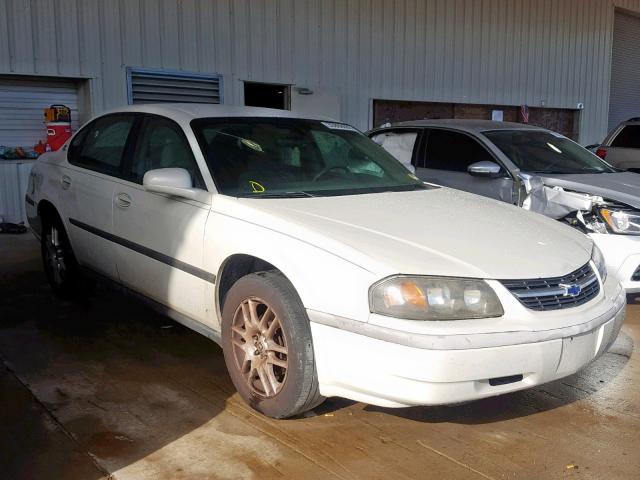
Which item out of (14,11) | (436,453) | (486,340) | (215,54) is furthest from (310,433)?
(215,54)

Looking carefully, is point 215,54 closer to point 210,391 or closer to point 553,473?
point 210,391

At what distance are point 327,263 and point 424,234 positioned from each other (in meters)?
0.55

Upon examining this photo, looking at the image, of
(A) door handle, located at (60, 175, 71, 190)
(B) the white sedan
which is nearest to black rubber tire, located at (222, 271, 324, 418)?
(B) the white sedan

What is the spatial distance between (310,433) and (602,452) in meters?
1.36

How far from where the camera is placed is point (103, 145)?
4918 mm

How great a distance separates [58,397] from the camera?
3678 millimetres

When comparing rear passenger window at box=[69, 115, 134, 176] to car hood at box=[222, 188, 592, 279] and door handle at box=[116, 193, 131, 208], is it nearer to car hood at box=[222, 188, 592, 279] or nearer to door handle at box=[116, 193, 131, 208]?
door handle at box=[116, 193, 131, 208]

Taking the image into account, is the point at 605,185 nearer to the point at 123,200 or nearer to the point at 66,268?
the point at 123,200

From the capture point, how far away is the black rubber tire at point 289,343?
3109 millimetres

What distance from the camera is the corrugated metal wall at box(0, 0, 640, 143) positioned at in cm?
887

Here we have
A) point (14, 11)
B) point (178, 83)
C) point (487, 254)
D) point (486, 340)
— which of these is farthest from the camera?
point (178, 83)

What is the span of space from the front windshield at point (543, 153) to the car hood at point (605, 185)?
10.2 inches

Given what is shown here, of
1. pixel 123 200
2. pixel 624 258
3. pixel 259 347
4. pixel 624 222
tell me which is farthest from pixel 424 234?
pixel 624 222

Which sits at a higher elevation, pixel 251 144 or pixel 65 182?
pixel 251 144
